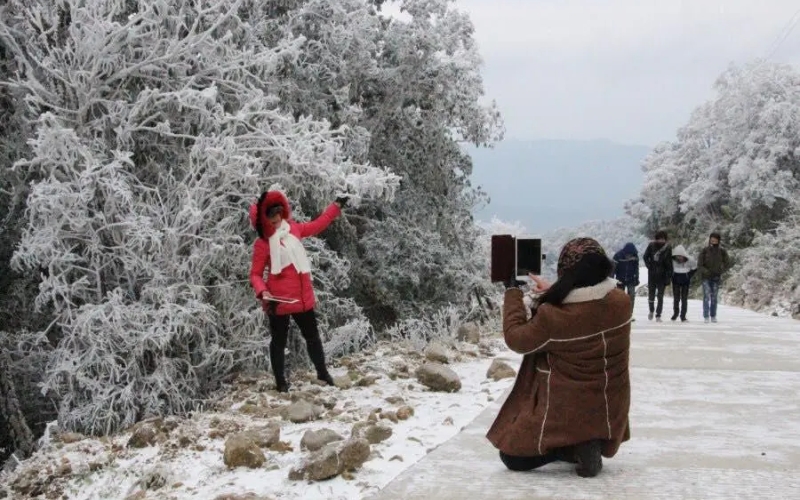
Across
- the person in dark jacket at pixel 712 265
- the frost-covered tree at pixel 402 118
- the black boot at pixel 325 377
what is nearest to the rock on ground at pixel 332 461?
the black boot at pixel 325 377

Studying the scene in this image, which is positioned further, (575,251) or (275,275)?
(275,275)

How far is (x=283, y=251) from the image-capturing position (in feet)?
24.9

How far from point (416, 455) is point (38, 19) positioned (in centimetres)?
545

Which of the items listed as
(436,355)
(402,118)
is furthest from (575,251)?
(402,118)

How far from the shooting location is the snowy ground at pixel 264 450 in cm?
520

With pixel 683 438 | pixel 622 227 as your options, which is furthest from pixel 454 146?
pixel 622 227

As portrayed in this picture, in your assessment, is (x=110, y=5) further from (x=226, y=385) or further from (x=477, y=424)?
(x=477, y=424)

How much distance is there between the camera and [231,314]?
906 centimetres

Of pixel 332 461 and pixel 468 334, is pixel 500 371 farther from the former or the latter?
pixel 332 461

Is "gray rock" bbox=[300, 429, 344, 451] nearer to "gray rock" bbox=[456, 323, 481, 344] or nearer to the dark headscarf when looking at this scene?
the dark headscarf

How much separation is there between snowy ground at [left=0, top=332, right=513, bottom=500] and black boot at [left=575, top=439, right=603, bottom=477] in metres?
1.04

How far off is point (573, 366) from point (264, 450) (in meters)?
2.18

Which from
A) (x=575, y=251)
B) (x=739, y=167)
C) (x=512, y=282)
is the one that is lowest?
(x=512, y=282)

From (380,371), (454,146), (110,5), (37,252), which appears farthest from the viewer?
→ (454,146)
